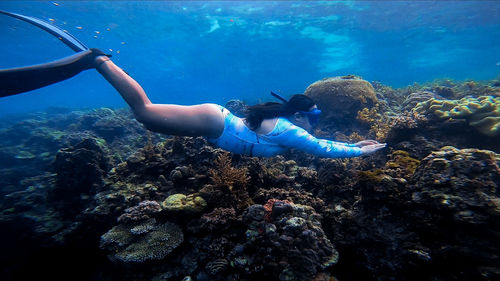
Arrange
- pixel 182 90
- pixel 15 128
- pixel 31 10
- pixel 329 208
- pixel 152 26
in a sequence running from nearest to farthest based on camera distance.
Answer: pixel 329 208
pixel 15 128
pixel 31 10
pixel 152 26
pixel 182 90

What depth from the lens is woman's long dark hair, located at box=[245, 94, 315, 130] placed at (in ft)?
14.4

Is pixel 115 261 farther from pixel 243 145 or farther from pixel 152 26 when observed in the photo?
pixel 152 26

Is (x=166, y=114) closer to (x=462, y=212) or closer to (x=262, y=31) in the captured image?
(x=462, y=212)

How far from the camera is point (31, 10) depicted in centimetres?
2489

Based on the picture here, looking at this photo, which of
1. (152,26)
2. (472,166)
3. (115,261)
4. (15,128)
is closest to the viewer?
(472,166)

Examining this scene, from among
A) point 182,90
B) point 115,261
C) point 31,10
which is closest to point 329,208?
point 115,261

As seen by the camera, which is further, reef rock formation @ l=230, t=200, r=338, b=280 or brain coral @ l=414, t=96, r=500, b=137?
brain coral @ l=414, t=96, r=500, b=137

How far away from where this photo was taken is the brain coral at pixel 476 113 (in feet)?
14.8

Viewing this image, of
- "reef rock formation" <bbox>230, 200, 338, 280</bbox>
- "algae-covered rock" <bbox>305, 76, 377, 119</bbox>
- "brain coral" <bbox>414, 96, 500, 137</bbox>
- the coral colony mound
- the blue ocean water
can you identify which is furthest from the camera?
the blue ocean water

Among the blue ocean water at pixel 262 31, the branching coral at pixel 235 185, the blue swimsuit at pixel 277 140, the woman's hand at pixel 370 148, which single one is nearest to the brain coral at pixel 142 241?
the branching coral at pixel 235 185

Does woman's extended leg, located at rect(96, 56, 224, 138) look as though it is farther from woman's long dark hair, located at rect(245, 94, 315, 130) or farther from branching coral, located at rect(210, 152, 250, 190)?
branching coral, located at rect(210, 152, 250, 190)

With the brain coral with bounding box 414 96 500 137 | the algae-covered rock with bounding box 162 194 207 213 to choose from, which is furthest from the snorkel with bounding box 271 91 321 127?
the brain coral with bounding box 414 96 500 137

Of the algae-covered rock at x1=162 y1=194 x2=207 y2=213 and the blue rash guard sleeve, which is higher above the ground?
the blue rash guard sleeve

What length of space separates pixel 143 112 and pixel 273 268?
3488mm
